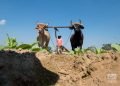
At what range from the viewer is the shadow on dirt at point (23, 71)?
9.23 meters

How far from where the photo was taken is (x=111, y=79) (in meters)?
9.67

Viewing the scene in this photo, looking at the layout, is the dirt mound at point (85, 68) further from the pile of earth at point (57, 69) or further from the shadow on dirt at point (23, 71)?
the shadow on dirt at point (23, 71)

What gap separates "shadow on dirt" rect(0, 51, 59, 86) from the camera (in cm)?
923

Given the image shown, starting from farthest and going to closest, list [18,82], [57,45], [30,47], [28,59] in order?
1. [57,45]
2. [30,47]
3. [28,59]
4. [18,82]

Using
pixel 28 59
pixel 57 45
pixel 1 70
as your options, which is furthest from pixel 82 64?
pixel 57 45

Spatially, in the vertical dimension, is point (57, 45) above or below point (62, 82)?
above

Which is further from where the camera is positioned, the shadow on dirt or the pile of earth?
the pile of earth

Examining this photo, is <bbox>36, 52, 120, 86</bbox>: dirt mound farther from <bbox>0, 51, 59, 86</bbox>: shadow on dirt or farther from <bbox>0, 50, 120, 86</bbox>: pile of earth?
<bbox>0, 51, 59, 86</bbox>: shadow on dirt

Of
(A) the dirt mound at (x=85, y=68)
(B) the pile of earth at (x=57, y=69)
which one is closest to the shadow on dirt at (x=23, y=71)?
(B) the pile of earth at (x=57, y=69)

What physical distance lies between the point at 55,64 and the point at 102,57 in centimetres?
124

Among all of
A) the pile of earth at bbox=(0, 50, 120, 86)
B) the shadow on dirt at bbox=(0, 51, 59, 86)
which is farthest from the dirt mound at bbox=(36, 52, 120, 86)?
the shadow on dirt at bbox=(0, 51, 59, 86)

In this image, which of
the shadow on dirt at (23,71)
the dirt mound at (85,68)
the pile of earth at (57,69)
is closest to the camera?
the shadow on dirt at (23,71)

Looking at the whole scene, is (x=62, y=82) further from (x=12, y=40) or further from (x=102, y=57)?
(x=12, y=40)

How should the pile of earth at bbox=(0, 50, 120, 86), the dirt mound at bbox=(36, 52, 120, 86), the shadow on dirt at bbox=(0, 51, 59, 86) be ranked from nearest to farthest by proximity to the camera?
the shadow on dirt at bbox=(0, 51, 59, 86) → the pile of earth at bbox=(0, 50, 120, 86) → the dirt mound at bbox=(36, 52, 120, 86)
